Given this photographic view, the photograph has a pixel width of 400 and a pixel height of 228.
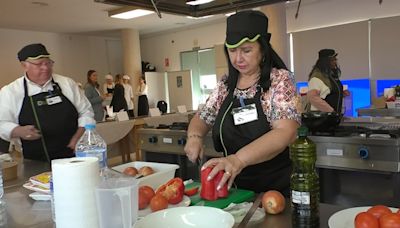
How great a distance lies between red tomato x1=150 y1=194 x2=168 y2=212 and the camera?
3.32ft

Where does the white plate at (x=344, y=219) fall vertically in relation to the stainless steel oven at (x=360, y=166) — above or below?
above

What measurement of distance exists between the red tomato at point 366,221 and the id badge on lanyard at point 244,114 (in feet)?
2.02

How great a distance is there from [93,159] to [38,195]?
2.11 ft

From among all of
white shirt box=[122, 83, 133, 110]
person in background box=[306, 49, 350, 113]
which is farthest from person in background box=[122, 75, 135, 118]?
person in background box=[306, 49, 350, 113]

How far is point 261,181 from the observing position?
4.62ft

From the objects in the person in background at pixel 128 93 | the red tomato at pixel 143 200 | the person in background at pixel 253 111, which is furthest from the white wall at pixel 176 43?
the red tomato at pixel 143 200

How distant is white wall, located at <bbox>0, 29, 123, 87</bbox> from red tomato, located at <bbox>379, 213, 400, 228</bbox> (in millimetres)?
9038

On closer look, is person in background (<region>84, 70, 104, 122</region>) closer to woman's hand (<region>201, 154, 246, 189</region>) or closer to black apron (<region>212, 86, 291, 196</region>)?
black apron (<region>212, 86, 291, 196</region>)

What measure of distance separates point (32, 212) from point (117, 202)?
0.61m

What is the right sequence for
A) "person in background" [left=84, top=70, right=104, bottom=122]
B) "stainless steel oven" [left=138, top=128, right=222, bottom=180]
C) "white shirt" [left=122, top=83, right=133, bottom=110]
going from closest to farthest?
"stainless steel oven" [left=138, top=128, right=222, bottom=180] < "person in background" [left=84, top=70, right=104, bottom=122] < "white shirt" [left=122, top=83, right=133, bottom=110]

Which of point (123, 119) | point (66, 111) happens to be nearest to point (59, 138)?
point (66, 111)

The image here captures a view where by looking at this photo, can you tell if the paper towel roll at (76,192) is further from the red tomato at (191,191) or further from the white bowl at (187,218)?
the red tomato at (191,191)

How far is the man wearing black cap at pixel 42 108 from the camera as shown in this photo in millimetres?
2213

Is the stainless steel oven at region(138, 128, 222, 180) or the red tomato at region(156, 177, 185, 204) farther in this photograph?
the stainless steel oven at region(138, 128, 222, 180)
